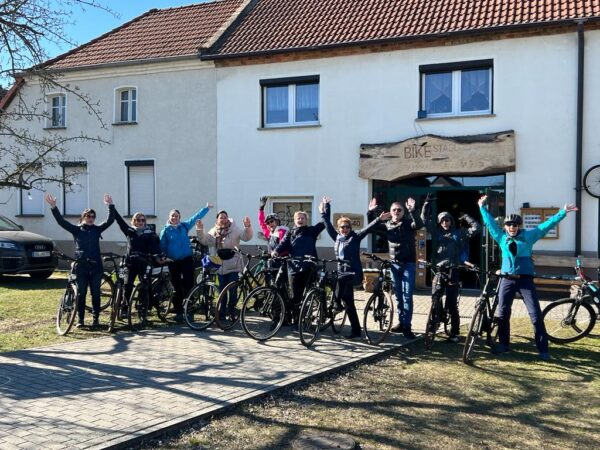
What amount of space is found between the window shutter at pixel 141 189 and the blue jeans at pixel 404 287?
1076cm

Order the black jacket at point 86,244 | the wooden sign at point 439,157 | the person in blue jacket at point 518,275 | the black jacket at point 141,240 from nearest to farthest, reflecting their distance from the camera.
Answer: the person in blue jacket at point 518,275, the black jacket at point 86,244, the black jacket at point 141,240, the wooden sign at point 439,157

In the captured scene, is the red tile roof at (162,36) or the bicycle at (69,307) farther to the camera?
the red tile roof at (162,36)

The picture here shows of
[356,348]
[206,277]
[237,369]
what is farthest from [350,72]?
[237,369]

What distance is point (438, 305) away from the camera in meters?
8.05

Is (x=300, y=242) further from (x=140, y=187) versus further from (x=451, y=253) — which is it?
(x=140, y=187)

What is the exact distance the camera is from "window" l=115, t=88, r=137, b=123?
18.2 meters

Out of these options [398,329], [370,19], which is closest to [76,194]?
[370,19]

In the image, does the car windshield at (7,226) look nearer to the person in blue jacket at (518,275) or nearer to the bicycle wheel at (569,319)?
the person in blue jacket at (518,275)

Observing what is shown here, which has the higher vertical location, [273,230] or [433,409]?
[273,230]

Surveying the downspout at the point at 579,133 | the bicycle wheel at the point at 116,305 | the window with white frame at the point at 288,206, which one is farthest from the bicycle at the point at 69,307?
the downspout at the point at 579,133

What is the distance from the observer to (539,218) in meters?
13.1

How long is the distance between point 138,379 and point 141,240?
143 inches

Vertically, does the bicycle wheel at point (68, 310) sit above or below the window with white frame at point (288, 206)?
below

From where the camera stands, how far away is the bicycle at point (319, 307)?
7.89 metres
